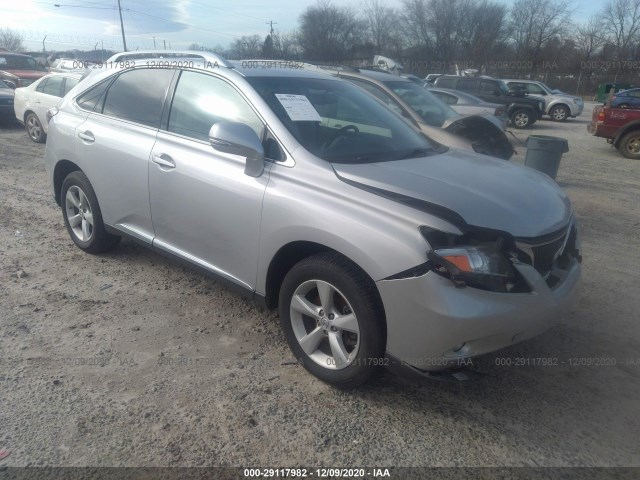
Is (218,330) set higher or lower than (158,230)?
lower

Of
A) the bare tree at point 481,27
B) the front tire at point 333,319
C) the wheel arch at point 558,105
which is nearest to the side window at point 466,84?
the wheel arch at point 558,105

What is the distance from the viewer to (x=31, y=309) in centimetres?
388

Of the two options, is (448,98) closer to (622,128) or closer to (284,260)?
(622,128)

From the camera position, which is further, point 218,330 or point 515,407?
point 218,330

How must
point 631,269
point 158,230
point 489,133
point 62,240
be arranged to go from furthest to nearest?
point 489,133
point 62,240
point 631,269
point 158,230

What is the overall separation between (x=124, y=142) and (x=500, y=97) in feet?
56.3

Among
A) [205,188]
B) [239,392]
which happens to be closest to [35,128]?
[205,188]

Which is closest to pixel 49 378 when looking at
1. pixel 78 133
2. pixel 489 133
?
pixel 78 133

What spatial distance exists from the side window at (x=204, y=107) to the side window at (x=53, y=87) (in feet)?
28.1

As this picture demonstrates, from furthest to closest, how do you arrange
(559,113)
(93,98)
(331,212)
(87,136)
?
(559,113) < (93,98) < (87,136) < (331,212)

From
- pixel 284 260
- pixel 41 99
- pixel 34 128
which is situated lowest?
pixel 34 128

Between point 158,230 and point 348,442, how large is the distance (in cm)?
217

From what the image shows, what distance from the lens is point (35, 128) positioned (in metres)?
11.5

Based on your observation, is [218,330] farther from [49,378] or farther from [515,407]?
[515,407]
